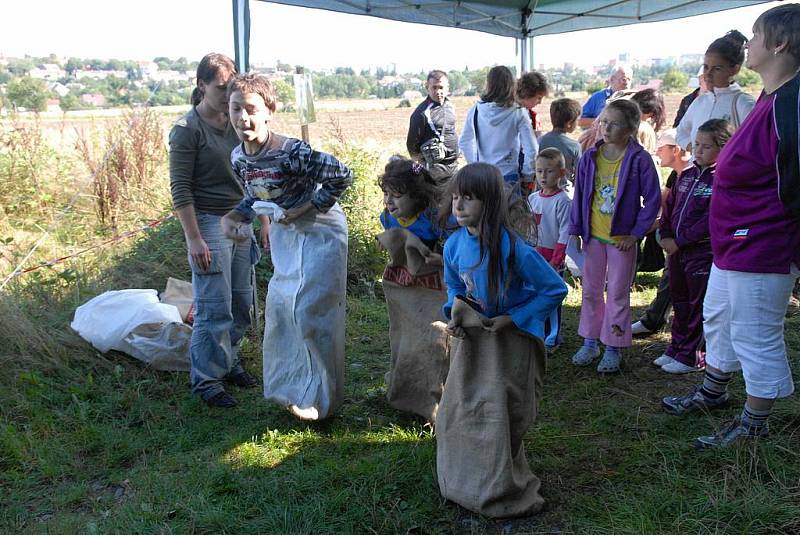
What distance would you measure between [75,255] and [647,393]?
16.1 feet

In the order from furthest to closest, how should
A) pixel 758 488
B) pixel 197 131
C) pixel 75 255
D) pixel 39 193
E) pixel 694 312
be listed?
pixel 39 193, pixel 75 255, pixel 694 312, pixel 197 131, pixel 758 488

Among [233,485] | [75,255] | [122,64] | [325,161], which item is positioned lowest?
[233,485]

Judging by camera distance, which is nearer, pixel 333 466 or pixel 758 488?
pixel 758 488

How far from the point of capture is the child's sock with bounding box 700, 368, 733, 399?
347 centimetres

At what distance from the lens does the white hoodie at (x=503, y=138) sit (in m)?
5.28

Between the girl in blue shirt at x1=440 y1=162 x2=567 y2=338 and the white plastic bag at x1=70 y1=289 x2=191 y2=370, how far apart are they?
8.20 feet

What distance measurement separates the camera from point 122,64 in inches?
482

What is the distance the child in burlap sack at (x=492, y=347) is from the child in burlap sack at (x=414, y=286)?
54cm

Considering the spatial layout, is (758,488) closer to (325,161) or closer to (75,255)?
(325,161)

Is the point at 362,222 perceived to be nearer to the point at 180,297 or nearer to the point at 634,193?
the point at 180,297

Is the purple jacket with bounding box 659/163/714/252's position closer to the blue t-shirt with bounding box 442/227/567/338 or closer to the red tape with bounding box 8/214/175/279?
the blue t-shirt with bounding box 442/227/567/338

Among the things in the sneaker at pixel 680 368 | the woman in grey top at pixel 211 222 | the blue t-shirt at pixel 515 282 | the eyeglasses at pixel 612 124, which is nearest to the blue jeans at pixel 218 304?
the woman in grey top at pixel 211 222

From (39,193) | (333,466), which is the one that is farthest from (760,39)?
(39,193)

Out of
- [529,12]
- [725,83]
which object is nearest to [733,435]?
[725,83]
